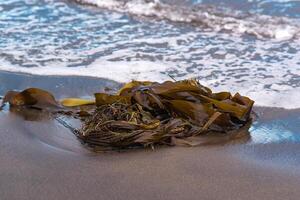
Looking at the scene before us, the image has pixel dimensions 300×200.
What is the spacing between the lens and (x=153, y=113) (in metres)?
3.24

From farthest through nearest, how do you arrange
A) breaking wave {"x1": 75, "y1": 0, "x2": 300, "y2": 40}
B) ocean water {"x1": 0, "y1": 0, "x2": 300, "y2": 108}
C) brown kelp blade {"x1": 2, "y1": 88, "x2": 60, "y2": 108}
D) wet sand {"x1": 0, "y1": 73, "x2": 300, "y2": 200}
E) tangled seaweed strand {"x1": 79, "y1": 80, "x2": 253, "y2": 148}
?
breaking wave {"x1": 75, "y1": 0, "x2": 300, "y2": 40} → ocean water {"x1": 0, "y1": 0, "x2": 300, "y2": 108} → brown kelp blade {"x1": 2, "y1": 88, "x2": 60, "y2": 108} → tangled seaweed strand {"x1": 79, "y1": 80, "x2": 253, "y2": 148} → wet sand {"x1": 0, "y1": 73, "x2": 300, "y2": 200}

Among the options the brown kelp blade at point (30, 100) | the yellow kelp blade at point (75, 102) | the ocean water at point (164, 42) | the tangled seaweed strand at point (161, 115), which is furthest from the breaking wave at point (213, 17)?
the brown kelp blade at point (30, 100)

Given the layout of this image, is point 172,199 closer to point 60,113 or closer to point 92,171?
point 92,171

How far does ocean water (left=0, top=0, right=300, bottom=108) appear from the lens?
4.29 metres

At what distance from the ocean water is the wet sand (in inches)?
36.1

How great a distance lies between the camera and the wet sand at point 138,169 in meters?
2.45

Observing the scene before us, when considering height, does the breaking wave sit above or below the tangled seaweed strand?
below

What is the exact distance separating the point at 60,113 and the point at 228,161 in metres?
1.09

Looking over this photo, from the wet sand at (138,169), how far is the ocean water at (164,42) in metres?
0.92

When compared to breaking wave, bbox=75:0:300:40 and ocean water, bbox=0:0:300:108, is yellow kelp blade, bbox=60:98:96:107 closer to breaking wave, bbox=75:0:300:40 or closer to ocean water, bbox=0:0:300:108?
ocean water, bbox=0:0:300:108

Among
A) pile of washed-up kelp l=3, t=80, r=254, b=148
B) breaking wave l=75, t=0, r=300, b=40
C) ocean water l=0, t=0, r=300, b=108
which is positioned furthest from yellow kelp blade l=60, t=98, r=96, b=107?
breaking wave l=75, t=0, r=300, b=40

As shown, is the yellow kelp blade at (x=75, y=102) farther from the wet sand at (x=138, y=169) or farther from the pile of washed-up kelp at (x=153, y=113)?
the wet sand at (x=138, y=169)

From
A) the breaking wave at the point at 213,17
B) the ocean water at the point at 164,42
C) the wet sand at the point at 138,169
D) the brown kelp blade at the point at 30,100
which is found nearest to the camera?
the wet sand at the point at 138,169

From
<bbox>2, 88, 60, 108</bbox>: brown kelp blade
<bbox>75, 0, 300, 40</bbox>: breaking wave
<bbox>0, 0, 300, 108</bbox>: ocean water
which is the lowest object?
<bbox>75, 0, 300, 40</bbox>: breaking wave
